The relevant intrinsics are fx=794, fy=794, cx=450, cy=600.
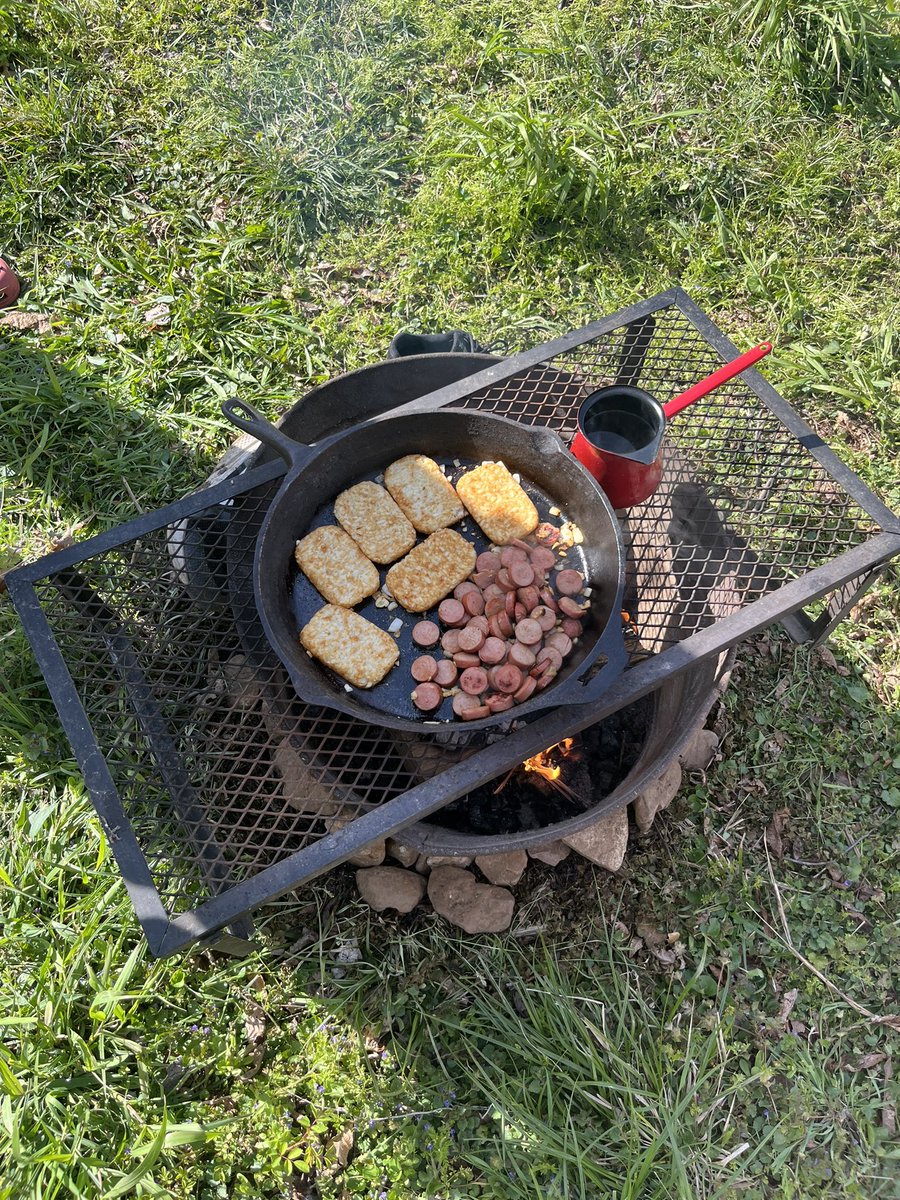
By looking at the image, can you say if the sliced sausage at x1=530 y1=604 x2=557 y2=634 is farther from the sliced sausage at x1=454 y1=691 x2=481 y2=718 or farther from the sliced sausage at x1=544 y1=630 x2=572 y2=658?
the sliced sausage at x1=454 y1=691 x2=481 y2=718

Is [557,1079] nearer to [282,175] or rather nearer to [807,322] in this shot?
[807,322]

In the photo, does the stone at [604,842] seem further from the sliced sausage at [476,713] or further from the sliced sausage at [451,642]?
the sliced sausage at [451,642]

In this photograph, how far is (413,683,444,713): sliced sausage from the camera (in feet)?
9.05

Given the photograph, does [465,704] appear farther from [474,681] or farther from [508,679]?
[508,679]

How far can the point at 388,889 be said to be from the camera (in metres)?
3.20

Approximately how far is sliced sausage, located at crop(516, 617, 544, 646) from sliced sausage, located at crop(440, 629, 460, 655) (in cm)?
24

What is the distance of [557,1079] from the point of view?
2928 millimetres

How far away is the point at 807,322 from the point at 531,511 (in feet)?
9.02

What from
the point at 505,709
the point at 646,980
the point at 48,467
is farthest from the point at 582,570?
the point at 48,467

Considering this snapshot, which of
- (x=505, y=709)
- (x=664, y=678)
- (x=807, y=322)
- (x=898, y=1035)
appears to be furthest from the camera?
(x=807, y=322)

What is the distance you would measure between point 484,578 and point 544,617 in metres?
0.32

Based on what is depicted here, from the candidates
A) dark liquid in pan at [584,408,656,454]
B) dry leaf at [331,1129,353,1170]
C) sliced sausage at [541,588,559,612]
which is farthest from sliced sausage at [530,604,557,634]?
dry leaf at [331,1129,353,1170]

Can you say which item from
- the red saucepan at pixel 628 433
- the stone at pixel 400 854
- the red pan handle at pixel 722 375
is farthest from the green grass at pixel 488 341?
the red pan handle at pixel 722 375

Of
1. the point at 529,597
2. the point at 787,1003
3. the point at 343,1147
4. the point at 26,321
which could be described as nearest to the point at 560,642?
the point at 529,597
